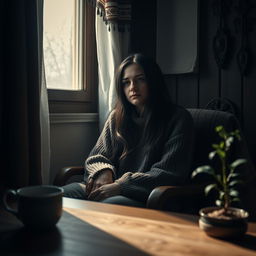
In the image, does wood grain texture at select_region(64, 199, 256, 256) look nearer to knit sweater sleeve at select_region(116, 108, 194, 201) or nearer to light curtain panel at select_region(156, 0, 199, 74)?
knit sweater sleeve at select_region(116, 108, 194, 201)

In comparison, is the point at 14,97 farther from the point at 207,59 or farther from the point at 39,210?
the point at 207,59

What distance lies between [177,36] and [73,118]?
0.91 meters

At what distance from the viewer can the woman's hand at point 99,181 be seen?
178 cm

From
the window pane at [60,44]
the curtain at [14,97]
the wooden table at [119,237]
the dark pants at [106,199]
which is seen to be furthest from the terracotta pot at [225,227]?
the window pane at [60,44]

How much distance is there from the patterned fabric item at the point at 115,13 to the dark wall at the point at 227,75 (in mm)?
473

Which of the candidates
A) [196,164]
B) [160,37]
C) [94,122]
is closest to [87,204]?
[196,164]

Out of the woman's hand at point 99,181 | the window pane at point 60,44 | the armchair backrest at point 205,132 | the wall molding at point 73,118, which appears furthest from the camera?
the window pane at point 60,44

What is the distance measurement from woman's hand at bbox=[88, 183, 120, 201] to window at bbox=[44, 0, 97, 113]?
75cm

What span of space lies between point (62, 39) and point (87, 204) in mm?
1568

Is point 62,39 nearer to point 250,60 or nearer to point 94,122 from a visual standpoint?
point 94,122

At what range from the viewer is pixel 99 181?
5.86ft

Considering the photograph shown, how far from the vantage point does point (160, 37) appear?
265cm

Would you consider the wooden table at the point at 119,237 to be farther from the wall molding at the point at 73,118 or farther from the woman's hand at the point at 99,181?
the wall molding at the point at 73,118

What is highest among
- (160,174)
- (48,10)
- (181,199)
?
(48,10)
